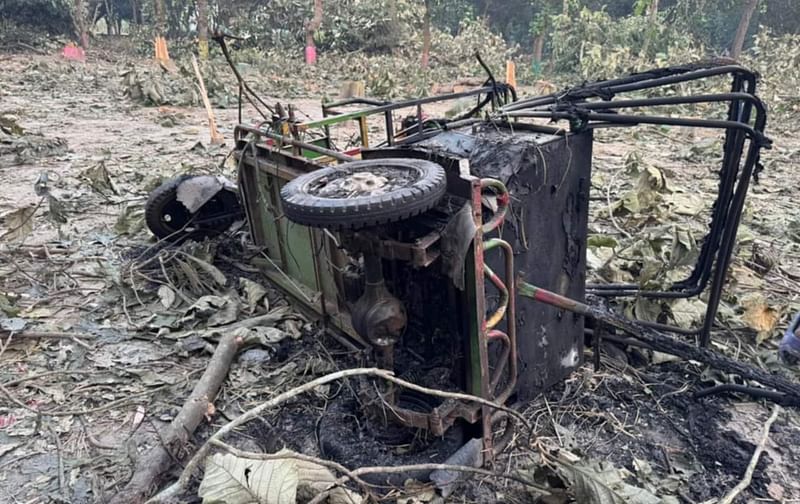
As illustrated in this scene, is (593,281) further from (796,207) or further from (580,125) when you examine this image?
(796,207)

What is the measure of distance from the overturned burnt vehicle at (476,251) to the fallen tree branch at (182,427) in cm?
73

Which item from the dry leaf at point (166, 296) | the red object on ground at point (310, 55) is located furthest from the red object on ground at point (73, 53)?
the dry leaf at point (166, 296)

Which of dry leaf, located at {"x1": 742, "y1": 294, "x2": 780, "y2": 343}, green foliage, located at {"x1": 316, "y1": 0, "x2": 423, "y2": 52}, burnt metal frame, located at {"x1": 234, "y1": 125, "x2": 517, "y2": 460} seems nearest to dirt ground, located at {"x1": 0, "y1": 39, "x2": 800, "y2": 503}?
dry leaf, located at {"x1": 742, "y1": 294, "x2": 780, "y2": 343}

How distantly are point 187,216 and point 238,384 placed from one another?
2.36 meters

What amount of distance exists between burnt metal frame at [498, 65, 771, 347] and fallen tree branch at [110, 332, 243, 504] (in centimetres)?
Answer: 228

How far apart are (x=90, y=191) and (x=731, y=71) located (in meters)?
7.12

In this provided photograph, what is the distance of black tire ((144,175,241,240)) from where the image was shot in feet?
17.1

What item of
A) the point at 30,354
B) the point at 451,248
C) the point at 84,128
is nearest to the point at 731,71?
the point at 451,248

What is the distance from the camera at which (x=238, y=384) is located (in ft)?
11.9

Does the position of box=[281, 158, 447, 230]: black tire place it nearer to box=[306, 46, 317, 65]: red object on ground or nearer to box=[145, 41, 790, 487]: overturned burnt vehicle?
box=[145, 41, 790, 487]: overturned burnt vehicle

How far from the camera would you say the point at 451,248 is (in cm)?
244

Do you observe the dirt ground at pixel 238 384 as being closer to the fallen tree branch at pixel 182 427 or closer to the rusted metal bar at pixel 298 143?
the fallen tree branch at pixel 182 427

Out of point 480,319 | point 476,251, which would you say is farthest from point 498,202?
point 480,319

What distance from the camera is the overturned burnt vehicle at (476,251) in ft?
7.98
